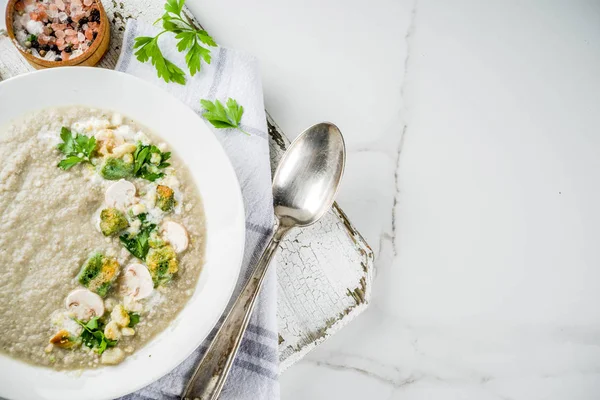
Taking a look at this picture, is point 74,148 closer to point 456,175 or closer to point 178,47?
point 178,47

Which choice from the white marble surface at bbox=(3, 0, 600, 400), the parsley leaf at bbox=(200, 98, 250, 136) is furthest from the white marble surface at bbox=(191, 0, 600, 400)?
the parsley leaf at bbox=(200, 98, 250, 136)

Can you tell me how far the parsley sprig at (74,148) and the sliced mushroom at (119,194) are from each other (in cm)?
16

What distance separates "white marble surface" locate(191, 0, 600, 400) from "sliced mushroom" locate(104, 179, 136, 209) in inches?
32.7

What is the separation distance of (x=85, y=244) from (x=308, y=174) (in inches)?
37.2

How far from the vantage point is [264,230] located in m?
2.22

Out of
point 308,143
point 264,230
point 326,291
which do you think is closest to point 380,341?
point 326,291

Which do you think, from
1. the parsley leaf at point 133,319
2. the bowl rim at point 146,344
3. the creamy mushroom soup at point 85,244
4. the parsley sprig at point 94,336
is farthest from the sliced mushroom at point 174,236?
the parsley sprig at point 94,336

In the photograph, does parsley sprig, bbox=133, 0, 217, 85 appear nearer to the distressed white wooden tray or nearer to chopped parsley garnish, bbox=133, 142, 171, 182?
the distressed white wooden tray

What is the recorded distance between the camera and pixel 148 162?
6.79 feet

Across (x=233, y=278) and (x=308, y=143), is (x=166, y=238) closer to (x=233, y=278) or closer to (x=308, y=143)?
(x=233, y=278)

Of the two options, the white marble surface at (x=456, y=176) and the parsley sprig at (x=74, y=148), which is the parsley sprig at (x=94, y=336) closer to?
Result: the parsley sprig at (x=74, y=148)

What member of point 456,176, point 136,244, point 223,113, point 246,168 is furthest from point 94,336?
point 456,176

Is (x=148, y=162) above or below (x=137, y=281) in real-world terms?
above

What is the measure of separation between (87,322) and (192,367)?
456 mm
